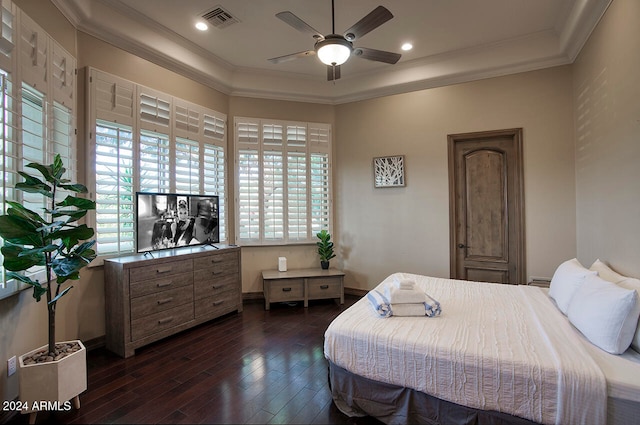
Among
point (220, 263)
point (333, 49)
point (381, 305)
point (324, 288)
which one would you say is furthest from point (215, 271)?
point (333, 49)

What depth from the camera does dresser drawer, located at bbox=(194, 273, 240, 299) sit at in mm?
3493

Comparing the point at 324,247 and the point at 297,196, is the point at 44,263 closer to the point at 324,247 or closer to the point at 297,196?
the point at 297,196

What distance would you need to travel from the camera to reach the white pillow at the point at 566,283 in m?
2.23

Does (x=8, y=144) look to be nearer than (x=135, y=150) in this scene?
Yes

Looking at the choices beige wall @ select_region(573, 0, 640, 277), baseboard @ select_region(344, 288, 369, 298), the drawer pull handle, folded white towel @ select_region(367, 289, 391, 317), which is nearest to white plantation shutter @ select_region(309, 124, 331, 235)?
baseboard @ select_region(344, 288, 369, 298)

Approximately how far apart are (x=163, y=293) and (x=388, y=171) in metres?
3.30

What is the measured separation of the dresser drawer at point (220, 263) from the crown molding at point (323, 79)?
2343 millimetres

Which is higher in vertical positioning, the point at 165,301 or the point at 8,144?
the point at 8,144

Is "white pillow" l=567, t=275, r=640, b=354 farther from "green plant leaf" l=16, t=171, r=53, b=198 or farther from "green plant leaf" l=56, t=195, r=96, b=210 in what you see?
"green plant leaf" l=16, t=171, r=53, b=198

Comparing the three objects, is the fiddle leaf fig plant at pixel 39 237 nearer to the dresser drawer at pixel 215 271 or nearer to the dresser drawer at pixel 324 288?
the dresser drawer at pixel 215 271

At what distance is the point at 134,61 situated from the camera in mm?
3311

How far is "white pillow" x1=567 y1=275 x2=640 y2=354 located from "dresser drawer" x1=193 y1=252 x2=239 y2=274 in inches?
134

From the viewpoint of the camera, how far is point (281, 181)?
4602 mm

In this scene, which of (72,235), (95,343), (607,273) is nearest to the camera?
(72,235)
